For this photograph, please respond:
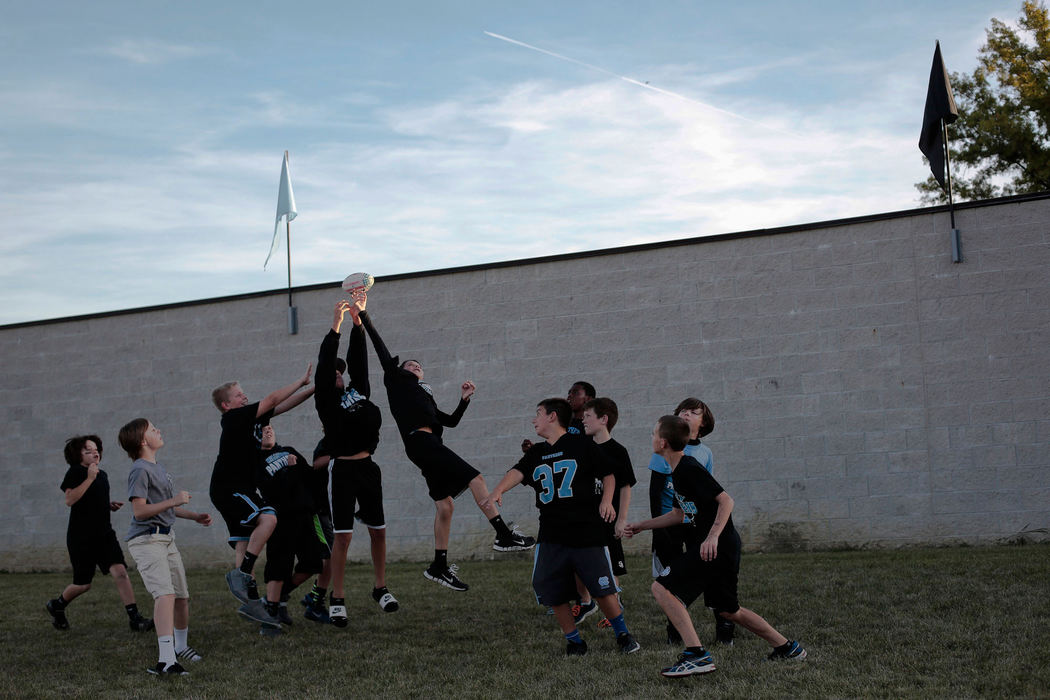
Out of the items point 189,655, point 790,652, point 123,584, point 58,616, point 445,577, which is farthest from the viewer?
point 58,616

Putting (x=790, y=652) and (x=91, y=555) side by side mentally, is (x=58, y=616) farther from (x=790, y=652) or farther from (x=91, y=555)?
(x=790, y=652)

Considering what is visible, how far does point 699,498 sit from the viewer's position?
18.2 feet

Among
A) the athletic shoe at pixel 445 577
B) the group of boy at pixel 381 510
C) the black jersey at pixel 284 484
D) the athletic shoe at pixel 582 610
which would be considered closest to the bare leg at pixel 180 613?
the group of boy at pixel 381 510

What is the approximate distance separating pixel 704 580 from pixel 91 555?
5.51 m

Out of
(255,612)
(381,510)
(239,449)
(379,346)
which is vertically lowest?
(255,612)

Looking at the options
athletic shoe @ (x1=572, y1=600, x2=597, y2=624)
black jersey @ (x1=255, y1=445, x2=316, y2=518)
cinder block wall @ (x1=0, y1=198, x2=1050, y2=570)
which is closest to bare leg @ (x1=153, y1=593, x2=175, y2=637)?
black jersey @ (x1=255, y1=445, x2=316, y2=518)

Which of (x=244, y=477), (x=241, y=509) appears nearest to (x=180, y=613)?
(x=241, y=509)

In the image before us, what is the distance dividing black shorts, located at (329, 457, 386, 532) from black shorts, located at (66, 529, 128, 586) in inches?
87.0

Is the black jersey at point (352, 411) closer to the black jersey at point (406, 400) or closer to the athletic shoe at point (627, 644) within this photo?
the black jersey at point (406, 400)

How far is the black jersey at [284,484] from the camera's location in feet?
25.1

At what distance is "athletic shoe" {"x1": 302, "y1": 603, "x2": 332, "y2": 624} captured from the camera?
7656 mm

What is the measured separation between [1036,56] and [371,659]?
2356cm

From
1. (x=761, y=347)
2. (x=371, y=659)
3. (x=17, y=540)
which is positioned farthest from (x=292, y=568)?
(x=17, y=540)

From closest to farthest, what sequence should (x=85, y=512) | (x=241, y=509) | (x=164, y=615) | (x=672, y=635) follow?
1. (x=164, y=615)
2. (x=672, y=635)
3. (x=241, y=509)
4. (x=85, y=512)
